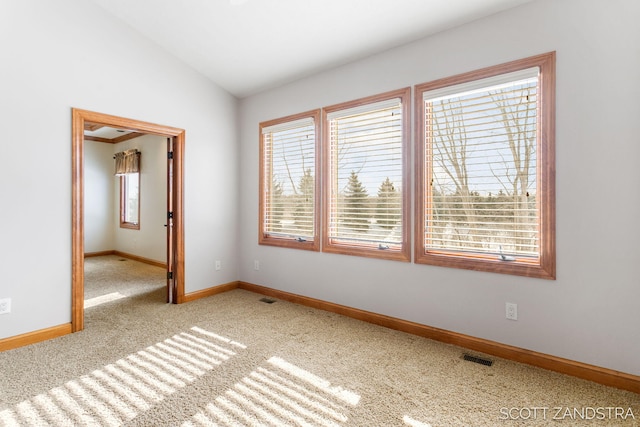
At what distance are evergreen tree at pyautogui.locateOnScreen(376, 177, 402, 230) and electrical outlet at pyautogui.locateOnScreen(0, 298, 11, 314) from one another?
3.24 meters

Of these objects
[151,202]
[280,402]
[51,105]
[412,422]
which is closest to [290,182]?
[51,105]

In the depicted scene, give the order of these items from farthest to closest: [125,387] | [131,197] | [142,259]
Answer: [131,197] → [142,259] → [125,387]

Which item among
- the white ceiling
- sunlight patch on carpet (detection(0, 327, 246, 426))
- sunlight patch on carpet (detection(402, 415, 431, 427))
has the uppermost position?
the white ceiling

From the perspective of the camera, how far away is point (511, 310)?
96.3 inches

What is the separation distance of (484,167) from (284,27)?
84.8 inches

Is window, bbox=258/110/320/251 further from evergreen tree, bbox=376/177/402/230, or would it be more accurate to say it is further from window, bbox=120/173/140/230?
window, bbox=120/173/140/230

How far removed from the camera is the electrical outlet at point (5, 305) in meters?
2.61

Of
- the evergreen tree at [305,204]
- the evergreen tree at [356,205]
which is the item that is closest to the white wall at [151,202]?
Answer: the evergreen tree at [305,204]

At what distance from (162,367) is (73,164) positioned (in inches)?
80.0

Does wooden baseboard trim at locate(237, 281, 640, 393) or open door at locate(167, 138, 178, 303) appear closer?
wooden baseboard trim at locate(237, 281, 640, 393)

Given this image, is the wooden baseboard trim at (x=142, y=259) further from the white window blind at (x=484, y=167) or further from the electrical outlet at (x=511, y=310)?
the electrical outlet at (x=511, y=310)

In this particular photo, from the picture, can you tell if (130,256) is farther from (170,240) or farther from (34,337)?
(34,337)

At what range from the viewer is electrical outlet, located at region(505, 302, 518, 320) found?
2.43 m

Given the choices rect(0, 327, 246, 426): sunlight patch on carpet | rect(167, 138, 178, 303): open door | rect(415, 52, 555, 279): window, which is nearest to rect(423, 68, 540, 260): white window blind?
rect(415, 52, 555, 279): window
